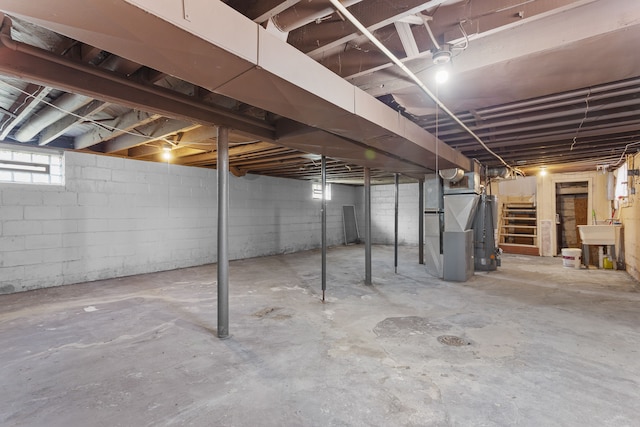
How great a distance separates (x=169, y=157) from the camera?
514 centimetres

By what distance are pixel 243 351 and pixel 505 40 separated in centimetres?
275

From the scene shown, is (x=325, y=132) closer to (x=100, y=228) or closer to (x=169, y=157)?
(x=169, y=157)

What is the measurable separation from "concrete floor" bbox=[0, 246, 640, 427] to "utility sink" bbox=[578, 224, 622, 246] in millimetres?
1831

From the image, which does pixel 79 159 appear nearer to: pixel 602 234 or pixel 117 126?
pixel 117 126

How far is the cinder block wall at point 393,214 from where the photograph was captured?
9.02 meters

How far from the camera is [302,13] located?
153 cm

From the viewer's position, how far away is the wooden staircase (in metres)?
7.55

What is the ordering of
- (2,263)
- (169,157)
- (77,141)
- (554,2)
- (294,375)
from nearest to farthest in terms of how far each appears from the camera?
(554,2), (294,375), (2,263), (77,141), (169,157)

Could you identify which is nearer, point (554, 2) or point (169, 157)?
point (554, 2)

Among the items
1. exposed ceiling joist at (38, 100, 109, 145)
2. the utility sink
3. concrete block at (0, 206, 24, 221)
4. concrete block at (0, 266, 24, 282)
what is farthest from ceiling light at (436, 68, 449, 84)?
the utility sink

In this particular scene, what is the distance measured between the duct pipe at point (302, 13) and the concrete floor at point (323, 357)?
80.3 inches

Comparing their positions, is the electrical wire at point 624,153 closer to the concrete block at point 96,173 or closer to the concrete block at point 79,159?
→ the concrete block at point 96,173

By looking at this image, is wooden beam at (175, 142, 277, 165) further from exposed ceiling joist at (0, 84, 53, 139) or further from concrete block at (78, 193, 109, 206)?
exposed ceiling joist at (0, 84, 53, 139)

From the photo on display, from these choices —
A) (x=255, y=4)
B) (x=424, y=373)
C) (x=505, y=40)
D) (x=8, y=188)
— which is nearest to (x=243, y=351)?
(x=424, y=373)
